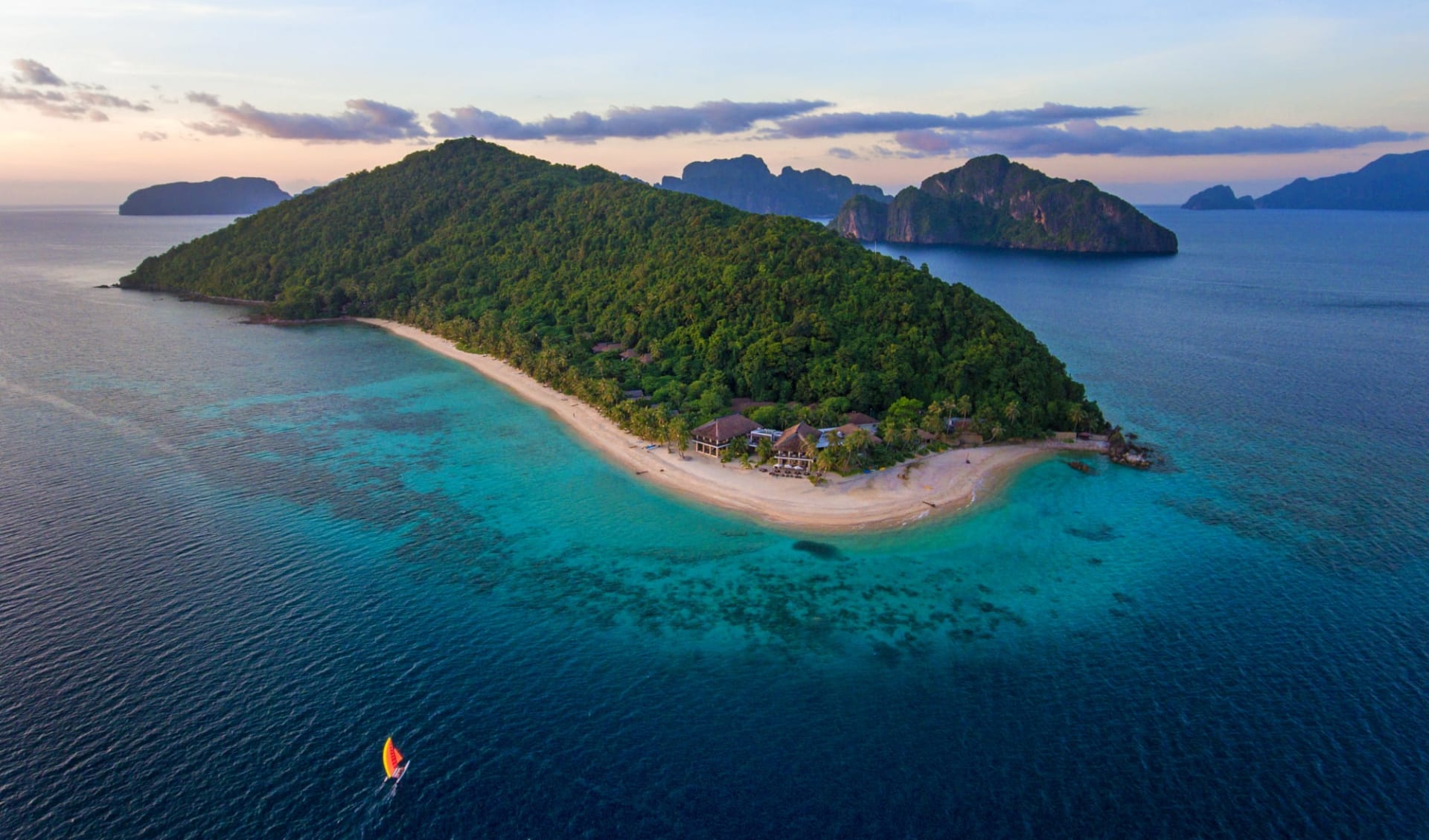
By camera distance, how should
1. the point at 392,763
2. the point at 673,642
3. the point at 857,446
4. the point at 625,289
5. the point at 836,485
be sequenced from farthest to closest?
the point at 625,289 < the point at 857,446 < the point at 836,485 < the point at 673,642 < the point at 392,763

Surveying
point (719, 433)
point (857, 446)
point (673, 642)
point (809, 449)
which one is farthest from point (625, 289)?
point (673, 642)

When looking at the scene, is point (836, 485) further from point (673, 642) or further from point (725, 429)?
point (673, 642)

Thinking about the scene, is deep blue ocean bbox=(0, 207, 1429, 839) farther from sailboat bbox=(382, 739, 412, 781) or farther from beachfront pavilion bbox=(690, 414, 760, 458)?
beachfront pavilion bbox=(690, 414, 760, 458)

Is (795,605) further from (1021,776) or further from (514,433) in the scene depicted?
(514,433)

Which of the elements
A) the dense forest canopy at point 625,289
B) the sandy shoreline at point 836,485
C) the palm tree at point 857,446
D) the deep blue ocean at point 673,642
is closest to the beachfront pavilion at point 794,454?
the sandy shoreline at point 836,485

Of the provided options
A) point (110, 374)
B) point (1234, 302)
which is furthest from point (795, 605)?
point (1234, 302)

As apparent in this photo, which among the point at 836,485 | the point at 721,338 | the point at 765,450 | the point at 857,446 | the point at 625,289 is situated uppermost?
the point at 625,289
